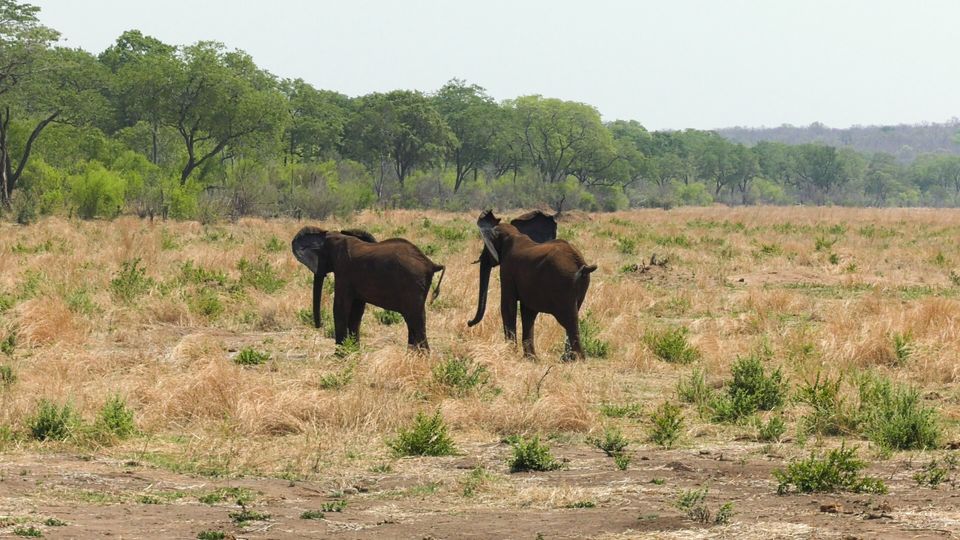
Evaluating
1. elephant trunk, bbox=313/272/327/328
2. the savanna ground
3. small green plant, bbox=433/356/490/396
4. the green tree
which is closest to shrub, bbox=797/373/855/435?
the savanna ground

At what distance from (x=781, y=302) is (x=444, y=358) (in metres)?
7.07

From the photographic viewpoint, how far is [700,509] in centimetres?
649

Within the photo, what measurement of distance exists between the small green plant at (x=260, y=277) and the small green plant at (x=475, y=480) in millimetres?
10728

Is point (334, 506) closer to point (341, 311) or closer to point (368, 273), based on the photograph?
point (368, 273)

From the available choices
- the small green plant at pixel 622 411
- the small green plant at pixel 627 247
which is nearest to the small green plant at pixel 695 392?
the small green plant at pixel 622 411

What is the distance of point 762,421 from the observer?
9.83 metres

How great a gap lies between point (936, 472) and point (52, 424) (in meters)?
6.13

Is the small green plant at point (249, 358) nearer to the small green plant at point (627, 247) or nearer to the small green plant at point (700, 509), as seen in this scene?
the small green plant at point (700, 509)

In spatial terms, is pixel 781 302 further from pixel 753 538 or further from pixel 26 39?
pixel 26 39

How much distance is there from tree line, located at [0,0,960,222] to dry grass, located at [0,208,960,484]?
42.1 ft

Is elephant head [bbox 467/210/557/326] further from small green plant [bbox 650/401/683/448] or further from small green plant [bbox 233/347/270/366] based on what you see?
small green plant [bbox 650/401/683/448]

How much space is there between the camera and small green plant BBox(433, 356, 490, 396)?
10500 millimetres

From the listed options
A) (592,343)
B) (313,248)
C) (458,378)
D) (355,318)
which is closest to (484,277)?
(592,343)

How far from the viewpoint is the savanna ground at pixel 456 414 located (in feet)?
21.9
